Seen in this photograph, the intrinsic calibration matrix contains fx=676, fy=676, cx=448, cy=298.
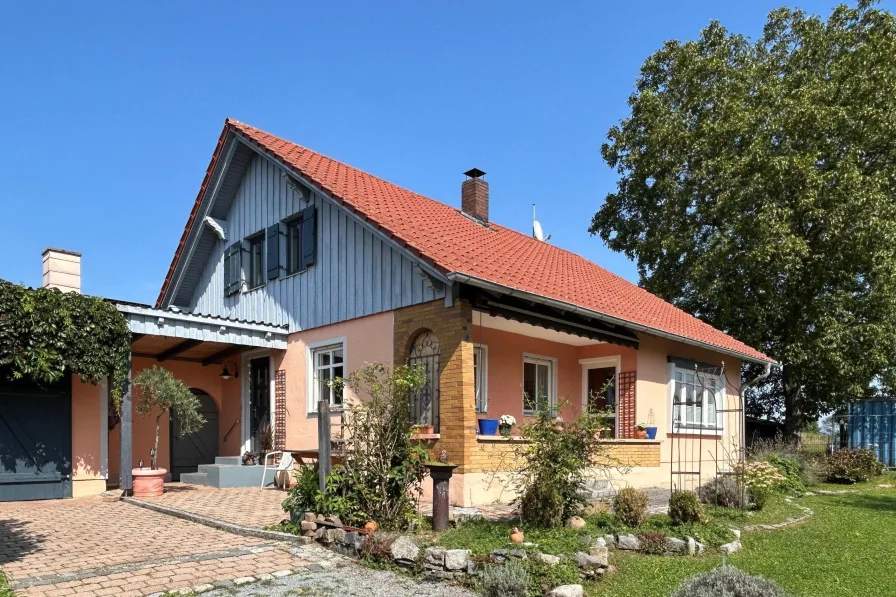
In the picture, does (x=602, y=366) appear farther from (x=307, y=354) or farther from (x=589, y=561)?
(x=589, y=561)

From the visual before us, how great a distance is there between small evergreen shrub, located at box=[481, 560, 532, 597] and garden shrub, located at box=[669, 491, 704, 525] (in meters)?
3.01

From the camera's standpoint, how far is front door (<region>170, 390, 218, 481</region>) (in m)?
16.2

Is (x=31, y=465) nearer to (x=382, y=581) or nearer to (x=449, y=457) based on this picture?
(x=449, y=457)

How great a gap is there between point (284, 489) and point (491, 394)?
4.39m

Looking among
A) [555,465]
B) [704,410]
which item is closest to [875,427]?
[704,410]

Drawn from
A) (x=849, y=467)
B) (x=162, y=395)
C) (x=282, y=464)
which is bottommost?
(x=849, y=467)

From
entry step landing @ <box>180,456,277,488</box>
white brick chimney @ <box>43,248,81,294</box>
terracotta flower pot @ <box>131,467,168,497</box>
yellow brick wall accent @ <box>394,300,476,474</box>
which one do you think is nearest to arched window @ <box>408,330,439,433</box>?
yellow brick wall accent @ <box>394,300,476,474</box>

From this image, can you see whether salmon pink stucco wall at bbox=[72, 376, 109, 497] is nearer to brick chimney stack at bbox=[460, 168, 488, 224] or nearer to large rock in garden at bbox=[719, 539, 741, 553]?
brick chimney stack at bbox=[460, 168, 488, 224]

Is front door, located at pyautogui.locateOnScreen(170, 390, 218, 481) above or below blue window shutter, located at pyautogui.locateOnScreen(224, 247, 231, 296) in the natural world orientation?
below

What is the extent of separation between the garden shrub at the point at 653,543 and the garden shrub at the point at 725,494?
10.3 feet

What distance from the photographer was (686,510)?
8250 millimetres

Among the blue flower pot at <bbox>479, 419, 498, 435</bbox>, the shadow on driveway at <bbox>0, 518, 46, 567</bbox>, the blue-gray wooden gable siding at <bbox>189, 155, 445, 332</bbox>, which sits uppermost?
the blue-gray wooden gable siding at <bbox>189, 155, 445, 332</bbox>

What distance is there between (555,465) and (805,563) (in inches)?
108

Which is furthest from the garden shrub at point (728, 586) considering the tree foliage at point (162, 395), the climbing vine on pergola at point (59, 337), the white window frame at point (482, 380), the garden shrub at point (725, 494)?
the climbing vine on pergola at point (59, 337)
